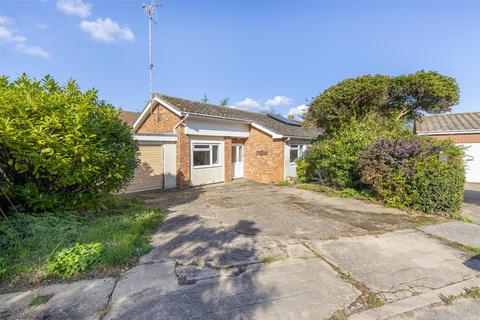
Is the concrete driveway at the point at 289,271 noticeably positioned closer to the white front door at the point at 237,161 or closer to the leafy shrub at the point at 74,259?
the leafy shrub at the point at 74,259

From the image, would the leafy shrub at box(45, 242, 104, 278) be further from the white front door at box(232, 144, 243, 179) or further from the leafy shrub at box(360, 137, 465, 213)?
the white front door at box(232, 144, 243, 179)

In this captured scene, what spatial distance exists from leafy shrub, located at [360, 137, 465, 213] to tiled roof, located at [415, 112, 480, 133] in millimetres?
8739

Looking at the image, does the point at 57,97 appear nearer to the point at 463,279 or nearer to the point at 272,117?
the point at 463,279

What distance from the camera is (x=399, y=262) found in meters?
3.73

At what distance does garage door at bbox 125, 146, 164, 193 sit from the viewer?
9859mm

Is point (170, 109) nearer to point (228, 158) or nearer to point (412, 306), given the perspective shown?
point (228, 158)

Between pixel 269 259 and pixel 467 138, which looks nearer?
pixel 269 259

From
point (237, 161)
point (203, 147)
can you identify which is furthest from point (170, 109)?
point (237, 161)

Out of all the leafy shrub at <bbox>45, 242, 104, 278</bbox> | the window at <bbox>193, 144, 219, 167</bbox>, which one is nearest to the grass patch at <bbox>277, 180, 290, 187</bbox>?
the window at <bbox>193, 144, 219, 167</bbox>

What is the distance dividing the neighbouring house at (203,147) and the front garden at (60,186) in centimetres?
431

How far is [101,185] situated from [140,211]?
1259 millimetres

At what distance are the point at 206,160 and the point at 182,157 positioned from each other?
5.33 ft

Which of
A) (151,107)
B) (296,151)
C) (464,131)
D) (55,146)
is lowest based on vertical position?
(55,146)

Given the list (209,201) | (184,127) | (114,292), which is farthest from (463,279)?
(184,127)
